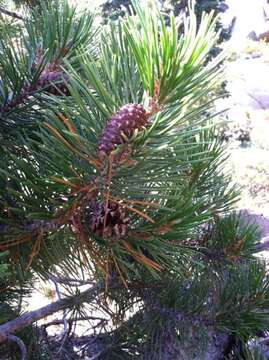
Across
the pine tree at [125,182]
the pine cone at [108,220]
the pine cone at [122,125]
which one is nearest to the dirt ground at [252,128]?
the pine tree at [125,182]

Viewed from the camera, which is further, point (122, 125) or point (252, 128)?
point (252, 128)

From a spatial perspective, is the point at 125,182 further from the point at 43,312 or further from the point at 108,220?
the point at 43,312

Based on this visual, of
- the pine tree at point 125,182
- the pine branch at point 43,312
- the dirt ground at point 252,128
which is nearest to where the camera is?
the pine tree at point 125,182

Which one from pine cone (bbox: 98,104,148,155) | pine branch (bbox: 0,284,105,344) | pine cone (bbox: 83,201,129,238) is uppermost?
pine cone (bbox: 98,104,148,155)

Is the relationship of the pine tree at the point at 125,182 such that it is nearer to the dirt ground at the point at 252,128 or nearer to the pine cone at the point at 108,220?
the pine cone at the point at 108,220

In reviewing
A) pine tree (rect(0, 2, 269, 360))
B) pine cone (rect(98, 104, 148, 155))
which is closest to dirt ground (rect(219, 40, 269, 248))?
pine tree (rect(0, 2, 269, 360))

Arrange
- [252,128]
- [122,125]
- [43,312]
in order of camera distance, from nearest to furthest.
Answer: [122,125] < [43,312] < [252,128]

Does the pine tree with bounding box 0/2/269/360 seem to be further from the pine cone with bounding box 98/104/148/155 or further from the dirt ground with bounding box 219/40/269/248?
the dirt ground with bounding box 219/40/269/248

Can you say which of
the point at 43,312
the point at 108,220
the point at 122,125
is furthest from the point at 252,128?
the point at 122,125
